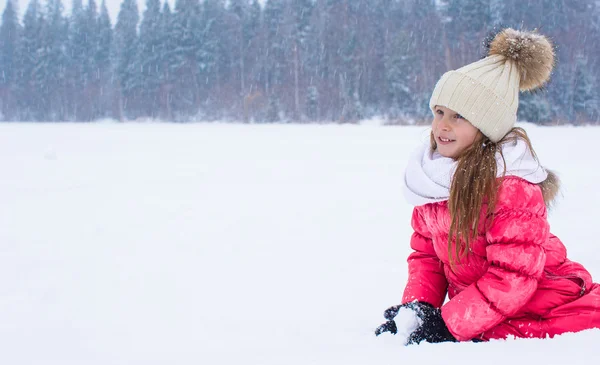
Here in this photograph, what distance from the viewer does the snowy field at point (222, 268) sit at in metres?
2.06

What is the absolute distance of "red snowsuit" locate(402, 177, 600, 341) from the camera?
1743 millimetres

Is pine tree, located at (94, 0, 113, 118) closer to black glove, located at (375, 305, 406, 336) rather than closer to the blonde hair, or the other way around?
black glove, located at (375, 305, 406, 336)

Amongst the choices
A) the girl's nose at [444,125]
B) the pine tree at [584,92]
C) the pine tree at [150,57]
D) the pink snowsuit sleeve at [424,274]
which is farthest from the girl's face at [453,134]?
the pine tree at [150,57]

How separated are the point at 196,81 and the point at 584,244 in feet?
132

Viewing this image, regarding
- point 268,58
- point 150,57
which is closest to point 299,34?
point 268,58

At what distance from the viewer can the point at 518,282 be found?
1742mm

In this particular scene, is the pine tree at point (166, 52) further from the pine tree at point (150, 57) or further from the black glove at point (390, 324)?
the black glove at point (390, 324)

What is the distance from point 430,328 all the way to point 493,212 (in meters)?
0.47

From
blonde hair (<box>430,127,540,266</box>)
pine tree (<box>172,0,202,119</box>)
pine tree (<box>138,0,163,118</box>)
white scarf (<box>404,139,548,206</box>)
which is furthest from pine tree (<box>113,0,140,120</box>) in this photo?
blonde hair (<box>430,127,540,266</box>)

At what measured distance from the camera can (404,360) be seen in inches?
51.9

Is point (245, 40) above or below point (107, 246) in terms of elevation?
above

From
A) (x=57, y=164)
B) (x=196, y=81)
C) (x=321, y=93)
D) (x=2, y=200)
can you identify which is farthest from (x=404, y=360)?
(x=196, y=81)

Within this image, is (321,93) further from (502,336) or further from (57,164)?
(502,336)

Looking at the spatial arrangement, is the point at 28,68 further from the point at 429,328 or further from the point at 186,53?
the point at 429,328
